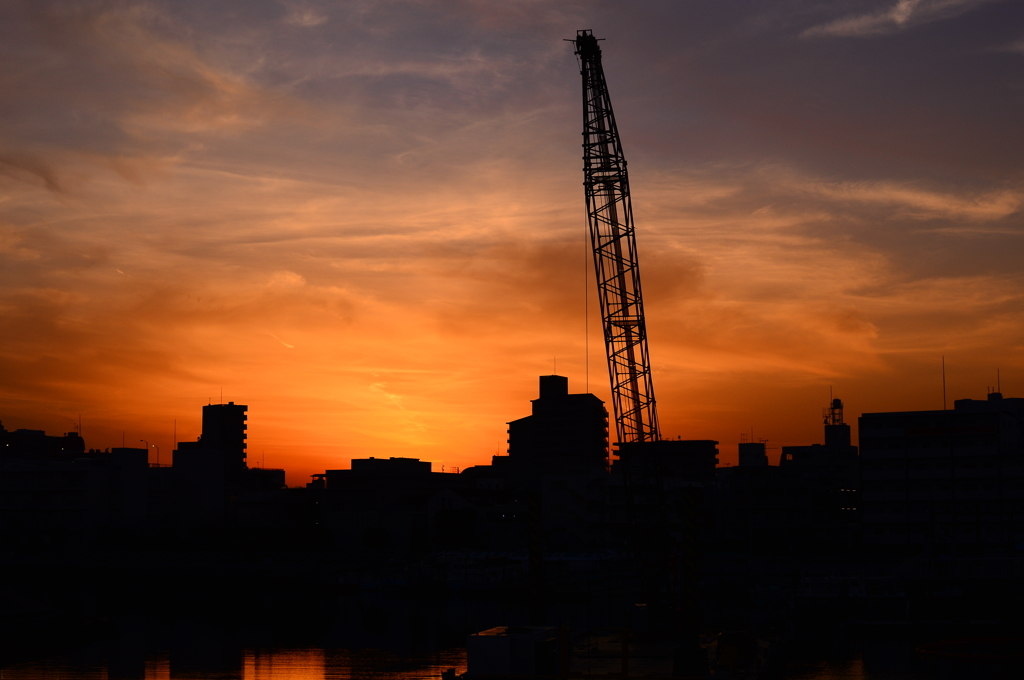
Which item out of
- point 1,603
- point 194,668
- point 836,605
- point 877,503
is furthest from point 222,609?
point 877,503

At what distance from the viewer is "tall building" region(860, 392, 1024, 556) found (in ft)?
308

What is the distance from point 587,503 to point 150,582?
42.2 metres

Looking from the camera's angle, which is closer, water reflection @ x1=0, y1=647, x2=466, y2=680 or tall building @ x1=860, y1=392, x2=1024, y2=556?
water reflection @ x1=0, y1=647, x2=466, y2=680

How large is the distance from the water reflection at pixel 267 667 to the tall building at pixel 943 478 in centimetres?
6258

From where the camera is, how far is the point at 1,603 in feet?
155

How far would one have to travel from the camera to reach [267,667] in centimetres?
4153

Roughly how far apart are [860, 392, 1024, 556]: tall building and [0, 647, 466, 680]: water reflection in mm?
62575

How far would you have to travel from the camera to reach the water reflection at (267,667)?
1526 inches

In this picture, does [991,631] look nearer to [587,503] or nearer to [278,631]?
[278,631]

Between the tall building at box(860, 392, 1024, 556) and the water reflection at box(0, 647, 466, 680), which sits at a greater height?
the tall building at box(860, 392, 1024, 556)

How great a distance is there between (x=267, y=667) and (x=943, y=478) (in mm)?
72657

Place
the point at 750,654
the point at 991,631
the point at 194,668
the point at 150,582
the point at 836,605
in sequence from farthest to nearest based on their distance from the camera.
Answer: the point at 150,582, the point at 836,605, the point at 991,631, the point at 194,668, the point at 750,654

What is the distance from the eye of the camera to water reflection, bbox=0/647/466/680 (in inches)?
1526

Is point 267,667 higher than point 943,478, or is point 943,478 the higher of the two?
point 943,478
